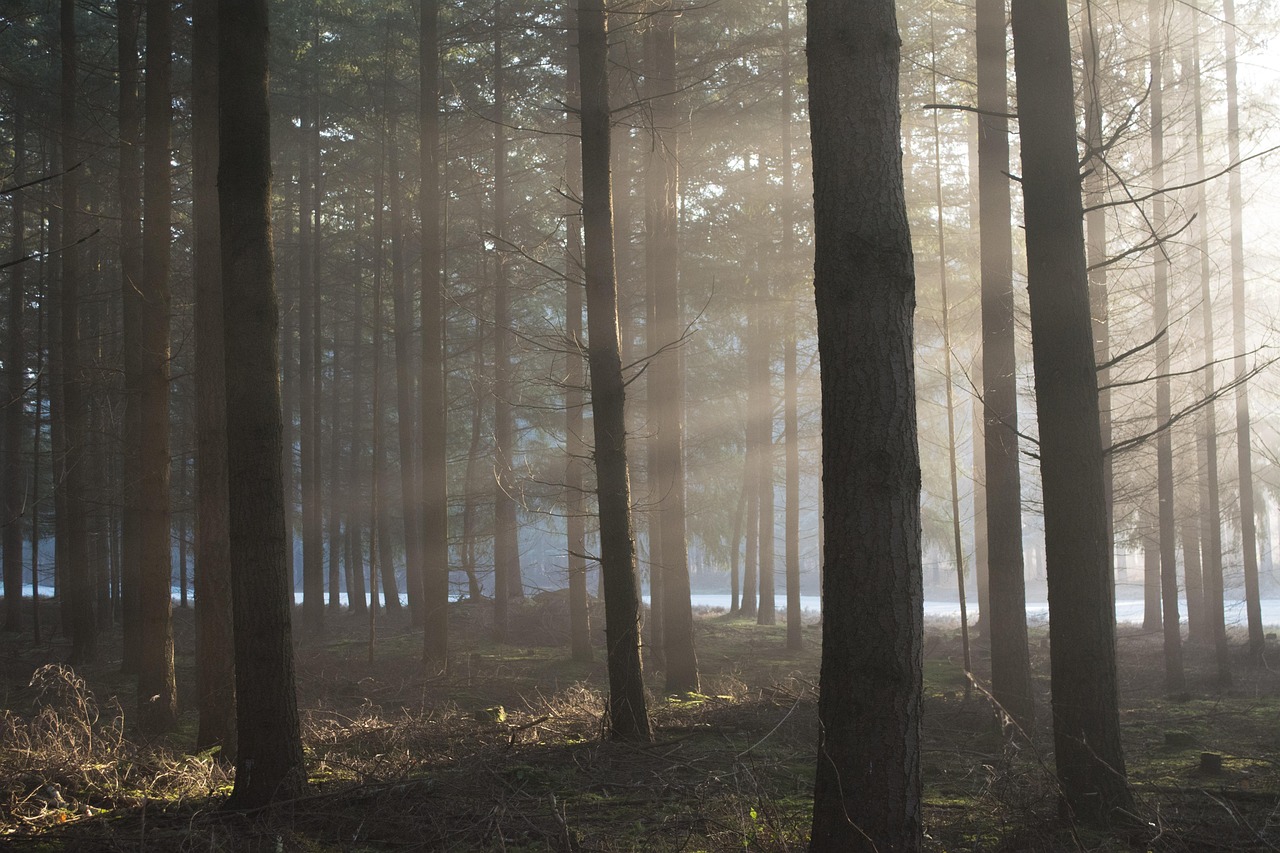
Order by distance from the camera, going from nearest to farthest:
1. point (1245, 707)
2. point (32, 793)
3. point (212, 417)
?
1. point (32, 793)
2. point (212, 417)
3. point (1245, 707)

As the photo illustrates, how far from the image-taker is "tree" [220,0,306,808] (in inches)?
220

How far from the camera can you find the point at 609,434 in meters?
7.83

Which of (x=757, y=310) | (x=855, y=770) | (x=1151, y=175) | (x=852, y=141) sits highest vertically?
(x=1151, y=175)

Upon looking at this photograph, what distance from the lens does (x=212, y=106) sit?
859 cm

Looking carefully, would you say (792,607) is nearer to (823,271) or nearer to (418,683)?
(418,683)

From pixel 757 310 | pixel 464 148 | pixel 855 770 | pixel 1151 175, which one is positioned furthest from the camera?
pixel 757 310

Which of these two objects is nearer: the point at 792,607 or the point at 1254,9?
the point at 1254,9

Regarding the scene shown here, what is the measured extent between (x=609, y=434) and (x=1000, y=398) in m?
4.65

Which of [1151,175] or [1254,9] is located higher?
[1254,9]

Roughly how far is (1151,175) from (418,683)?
1475cm

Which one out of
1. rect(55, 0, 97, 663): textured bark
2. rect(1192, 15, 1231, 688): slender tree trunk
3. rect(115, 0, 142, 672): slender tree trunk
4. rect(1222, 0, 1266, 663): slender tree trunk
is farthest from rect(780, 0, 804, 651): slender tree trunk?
rect(55, 0, 97, 663): textured bark

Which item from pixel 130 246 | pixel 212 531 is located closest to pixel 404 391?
pixel 130 246

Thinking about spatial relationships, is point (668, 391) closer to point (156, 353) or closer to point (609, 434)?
point (609, 434)

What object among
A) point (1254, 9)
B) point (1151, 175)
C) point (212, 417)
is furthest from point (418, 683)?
point (1254, 9)
